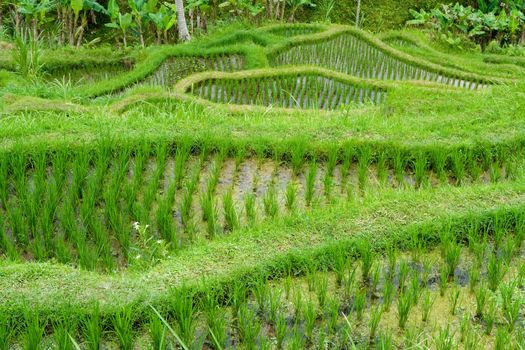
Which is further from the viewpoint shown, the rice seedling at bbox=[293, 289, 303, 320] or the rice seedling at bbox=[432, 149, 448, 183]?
the rice seedling at bbox=[432, 149, 448, 183]

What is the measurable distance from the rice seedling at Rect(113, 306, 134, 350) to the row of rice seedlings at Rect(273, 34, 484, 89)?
19.4 ft

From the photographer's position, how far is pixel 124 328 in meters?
2.22

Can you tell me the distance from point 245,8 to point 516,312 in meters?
8.86

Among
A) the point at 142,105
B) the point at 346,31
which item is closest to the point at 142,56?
the point at 346,31

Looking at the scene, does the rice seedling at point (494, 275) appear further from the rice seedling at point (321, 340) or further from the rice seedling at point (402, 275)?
the rice seedling at point (321, 340)

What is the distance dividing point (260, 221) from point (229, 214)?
0.15 meters

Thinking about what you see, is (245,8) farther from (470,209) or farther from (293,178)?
(470,209)

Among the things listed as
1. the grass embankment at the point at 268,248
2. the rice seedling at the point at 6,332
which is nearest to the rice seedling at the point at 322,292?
the grass embankment at the point at 268,248

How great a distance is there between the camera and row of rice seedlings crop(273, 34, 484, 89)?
26.3ft

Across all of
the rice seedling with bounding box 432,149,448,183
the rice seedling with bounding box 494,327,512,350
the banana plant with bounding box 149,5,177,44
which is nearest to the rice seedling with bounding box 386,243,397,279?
the rice seedling with bounding box 494,327,512,350

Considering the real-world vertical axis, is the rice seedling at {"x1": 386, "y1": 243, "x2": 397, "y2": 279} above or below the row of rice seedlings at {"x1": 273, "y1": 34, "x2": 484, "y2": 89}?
above

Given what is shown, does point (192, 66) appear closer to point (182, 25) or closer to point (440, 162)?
point (182, 25)

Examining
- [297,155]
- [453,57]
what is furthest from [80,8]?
[297,155]

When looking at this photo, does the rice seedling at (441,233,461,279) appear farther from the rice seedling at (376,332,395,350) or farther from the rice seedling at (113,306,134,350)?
the rice seedling at (113,306,134,350)
